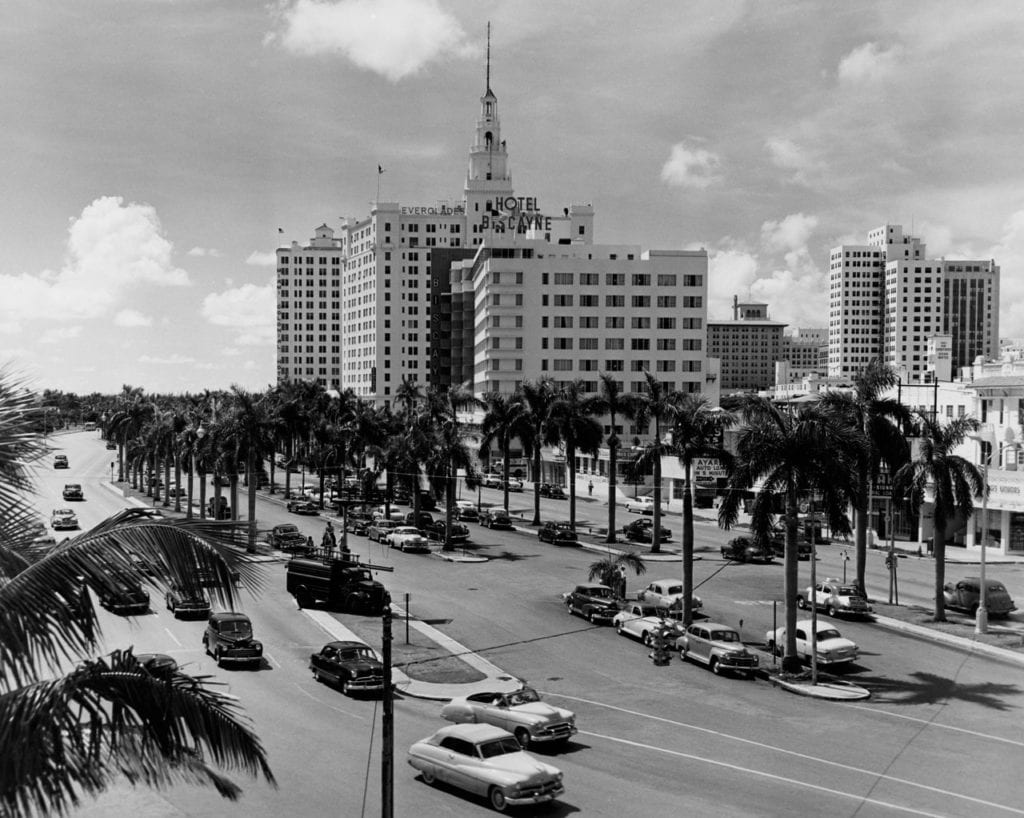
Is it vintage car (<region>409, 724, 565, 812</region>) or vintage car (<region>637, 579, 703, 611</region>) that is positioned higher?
vintage car (<region>409, 724, 565, 812</region>)

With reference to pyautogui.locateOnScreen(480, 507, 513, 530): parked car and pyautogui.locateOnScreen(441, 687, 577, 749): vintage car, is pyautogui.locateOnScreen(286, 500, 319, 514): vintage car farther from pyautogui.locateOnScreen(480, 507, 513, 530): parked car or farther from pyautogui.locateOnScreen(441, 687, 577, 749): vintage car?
pyautogui.locateOnScreen(441, 687, 577, 749): vintage car

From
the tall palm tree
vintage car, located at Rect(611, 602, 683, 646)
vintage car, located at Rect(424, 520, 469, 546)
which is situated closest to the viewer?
the tall palm tree

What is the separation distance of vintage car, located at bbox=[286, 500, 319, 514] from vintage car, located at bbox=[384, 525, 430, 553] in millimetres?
16711

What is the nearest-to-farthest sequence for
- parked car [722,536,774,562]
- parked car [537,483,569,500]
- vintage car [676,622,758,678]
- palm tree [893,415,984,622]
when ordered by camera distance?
vintage car [676,622,758,678], palm tree [893,415,984,622], parked car [722,536,774,562], parked car [537,483,569,500]

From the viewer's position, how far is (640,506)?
290ft

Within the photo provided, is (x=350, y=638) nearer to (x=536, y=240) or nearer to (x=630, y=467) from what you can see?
(x=630, y=467)

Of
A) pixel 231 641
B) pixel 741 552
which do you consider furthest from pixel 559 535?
pixel 231 641

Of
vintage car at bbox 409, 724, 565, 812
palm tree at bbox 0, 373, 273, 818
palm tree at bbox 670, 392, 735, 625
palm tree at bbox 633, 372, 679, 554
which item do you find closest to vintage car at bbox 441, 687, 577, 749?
vintage car at bbox 409, 724, 565, 812

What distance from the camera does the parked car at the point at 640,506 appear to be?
8706 centimetres

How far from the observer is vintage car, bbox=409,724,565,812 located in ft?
69.4

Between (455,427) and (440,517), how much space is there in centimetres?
1756

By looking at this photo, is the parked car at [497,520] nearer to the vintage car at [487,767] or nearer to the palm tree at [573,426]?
the palm tree at [573,426]

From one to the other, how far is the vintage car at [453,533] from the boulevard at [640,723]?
14.5 meters

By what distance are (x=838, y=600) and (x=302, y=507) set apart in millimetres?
48909
